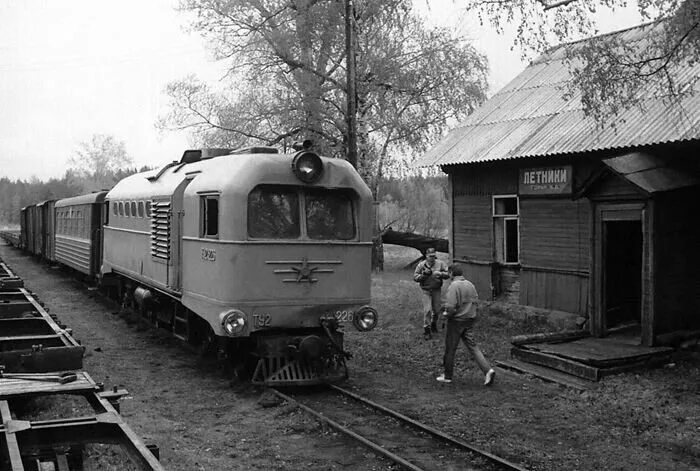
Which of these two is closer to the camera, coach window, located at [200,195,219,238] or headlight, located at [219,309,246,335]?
headlight, located at [219,309,246,335]

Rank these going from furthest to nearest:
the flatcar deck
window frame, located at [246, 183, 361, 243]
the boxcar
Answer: the boxcar
window frame, located at [246, 183, 361, 243]
the flatcar deck

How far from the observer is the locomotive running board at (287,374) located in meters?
9.48

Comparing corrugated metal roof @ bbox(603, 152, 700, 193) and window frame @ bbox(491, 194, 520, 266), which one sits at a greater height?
corrugated metal roof @ bbox(603, 152, 700, 193)

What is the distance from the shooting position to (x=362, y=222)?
10.1 m

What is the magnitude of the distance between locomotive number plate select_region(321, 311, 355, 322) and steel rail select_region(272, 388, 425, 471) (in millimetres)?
1175

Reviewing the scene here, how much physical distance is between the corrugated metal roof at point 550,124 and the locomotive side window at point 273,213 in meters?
4.85

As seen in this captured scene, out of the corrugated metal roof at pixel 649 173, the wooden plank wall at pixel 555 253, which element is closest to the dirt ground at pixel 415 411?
the wooden plank wall at pixel 555 253

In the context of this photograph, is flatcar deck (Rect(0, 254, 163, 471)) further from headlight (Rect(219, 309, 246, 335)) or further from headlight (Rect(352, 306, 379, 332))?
headlight (Rect(352, 306, 379, 332))

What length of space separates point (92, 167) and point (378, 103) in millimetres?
80660

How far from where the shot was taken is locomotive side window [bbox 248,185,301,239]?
9.46 m

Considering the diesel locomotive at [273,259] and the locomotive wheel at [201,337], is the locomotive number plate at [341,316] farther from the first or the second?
the locomotive wheel at [201,337]

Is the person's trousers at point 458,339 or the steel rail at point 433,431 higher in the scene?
the person's trousers at point 458,339

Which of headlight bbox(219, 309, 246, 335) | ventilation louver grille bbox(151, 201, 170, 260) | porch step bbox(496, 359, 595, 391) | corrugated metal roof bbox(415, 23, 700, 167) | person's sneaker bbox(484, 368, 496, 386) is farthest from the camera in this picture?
corrugated metal roof bbox(415, 23, 700, 167)

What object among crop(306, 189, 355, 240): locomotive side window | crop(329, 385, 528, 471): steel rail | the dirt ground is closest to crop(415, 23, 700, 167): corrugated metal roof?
the dirt ground
